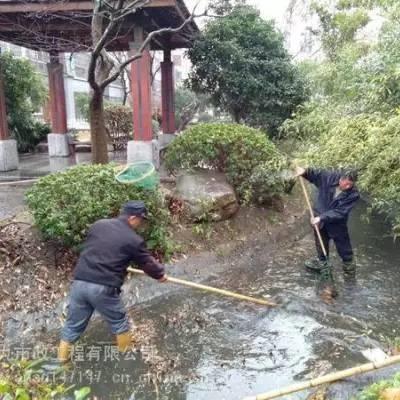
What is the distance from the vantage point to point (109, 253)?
3.88 meters

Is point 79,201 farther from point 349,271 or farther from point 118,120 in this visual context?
point 118,120

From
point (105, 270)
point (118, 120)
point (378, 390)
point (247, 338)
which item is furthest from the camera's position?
point (118, 120)

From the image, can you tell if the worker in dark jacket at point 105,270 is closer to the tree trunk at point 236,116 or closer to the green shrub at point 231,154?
the green shrub at point 231,154

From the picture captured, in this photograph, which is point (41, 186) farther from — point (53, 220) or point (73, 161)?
point (73, 161)

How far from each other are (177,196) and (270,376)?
3.86 m

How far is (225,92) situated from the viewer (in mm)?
13406

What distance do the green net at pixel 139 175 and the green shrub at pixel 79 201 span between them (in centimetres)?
17

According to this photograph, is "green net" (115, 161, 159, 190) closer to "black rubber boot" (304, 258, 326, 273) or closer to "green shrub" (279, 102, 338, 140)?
"black rubber boot" (304, 258, 326, 273)

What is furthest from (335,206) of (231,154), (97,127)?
(97,127)

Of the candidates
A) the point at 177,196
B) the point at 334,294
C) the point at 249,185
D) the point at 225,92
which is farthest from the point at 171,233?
the point at 225,92

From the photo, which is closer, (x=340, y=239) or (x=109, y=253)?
(x=109, y=253)

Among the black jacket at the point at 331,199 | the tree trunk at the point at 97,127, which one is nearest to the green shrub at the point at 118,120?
the tree trunk at the point at 97,127

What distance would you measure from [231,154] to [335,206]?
2.29m

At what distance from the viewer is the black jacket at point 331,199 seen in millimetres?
5922
